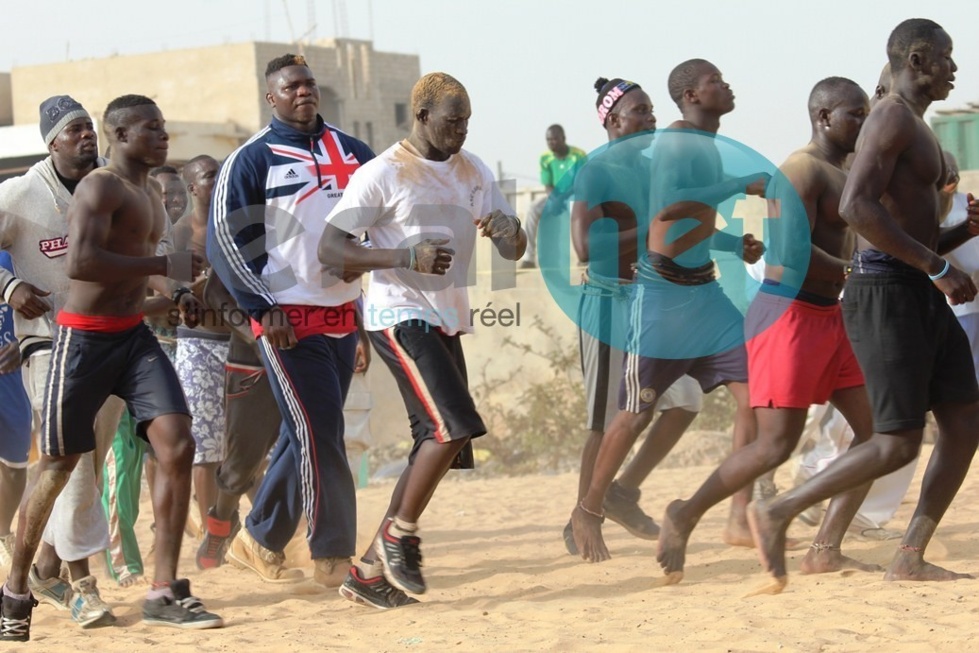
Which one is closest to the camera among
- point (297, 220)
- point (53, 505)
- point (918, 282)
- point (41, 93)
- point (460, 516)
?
point (918, 282)

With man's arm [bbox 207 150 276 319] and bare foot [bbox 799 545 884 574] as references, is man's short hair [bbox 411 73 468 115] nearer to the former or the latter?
man's arm [bbox 207 150 276 319]

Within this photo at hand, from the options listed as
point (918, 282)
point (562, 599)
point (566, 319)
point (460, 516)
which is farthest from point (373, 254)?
point (566, 319)

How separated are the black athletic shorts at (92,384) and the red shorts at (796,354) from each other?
2387 millimetres

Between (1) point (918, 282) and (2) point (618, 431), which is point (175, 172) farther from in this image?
(1) point (918, 282)

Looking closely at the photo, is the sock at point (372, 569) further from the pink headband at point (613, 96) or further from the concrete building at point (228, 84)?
the concrete building at point (228, 84)

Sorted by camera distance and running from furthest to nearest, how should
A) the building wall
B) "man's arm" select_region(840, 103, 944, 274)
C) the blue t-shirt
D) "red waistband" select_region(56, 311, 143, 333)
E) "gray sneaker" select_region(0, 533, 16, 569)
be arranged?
the building wall
"gray sneaker" select_region(0, 533, 16, 569)
the blue t-shirt
"red waistband" select_region(56, 311, 143, 333)
"man's arm" select_region(840, 103, 944, 274)

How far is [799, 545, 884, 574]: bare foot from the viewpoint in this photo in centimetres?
614

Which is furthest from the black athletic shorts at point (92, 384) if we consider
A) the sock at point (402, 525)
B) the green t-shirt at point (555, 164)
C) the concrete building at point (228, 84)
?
the concrete building at point (228, 84)

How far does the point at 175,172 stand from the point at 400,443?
27.0 feet

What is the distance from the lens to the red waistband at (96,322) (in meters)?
5.81

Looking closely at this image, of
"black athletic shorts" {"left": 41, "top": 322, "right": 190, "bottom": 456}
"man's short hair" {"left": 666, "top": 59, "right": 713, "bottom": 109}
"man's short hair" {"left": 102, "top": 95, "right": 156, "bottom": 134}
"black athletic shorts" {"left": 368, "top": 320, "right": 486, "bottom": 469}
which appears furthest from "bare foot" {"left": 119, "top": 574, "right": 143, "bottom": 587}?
"man's short hair" {"left": 666, "top": 59, "right": 713, "bottom": 109}

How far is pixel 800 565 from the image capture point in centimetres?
648

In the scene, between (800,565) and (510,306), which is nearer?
(800,565)

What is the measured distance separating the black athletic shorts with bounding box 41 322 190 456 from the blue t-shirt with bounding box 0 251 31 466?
1.66 m
